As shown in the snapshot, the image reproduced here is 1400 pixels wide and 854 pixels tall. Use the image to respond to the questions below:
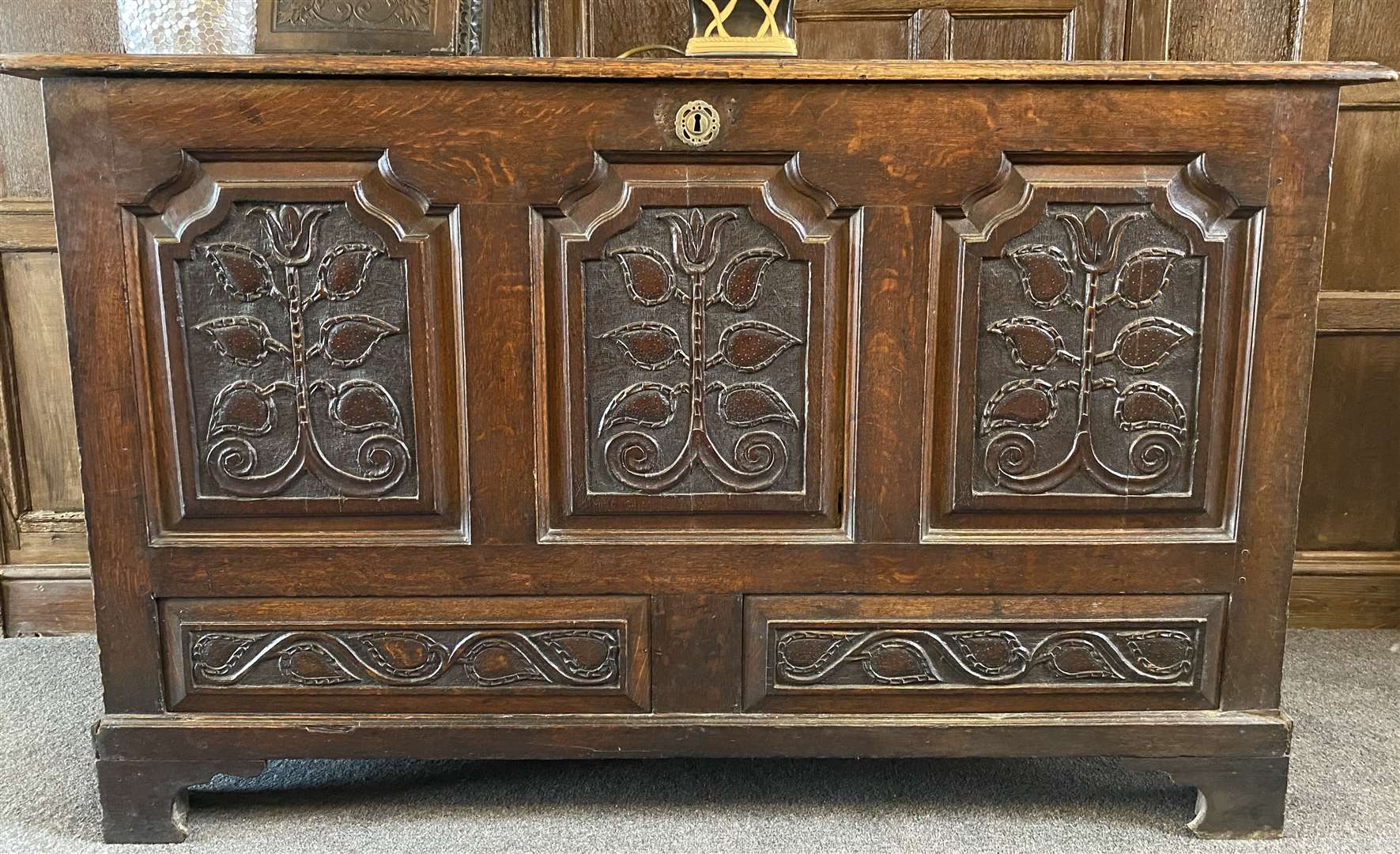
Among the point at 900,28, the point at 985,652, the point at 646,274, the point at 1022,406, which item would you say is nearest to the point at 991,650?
the point at 985,652

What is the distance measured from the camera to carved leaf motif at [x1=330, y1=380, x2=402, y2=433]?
49.2 inches

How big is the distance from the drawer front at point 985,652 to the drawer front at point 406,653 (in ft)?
0.62

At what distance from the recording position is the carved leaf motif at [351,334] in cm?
123

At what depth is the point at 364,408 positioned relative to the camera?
125 cm

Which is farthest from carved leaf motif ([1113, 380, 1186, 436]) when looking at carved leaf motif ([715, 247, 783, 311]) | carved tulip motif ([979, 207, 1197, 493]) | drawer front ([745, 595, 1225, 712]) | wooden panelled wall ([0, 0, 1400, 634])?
wooden panelled wall ([0, 0, 1400, 634])

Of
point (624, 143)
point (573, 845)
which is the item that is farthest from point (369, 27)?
point (573, 845)

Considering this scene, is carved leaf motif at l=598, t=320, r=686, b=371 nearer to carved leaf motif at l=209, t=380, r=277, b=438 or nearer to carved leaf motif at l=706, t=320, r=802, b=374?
carved leaf motif at l=706, t=320, r=802, b=374

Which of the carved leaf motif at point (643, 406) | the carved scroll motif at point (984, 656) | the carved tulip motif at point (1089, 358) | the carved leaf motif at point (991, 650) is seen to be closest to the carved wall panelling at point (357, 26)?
the carved leaf motif at point (643, 406)

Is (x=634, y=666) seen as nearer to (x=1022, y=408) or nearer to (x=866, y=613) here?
(x=866, y=613)

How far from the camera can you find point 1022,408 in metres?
1.26

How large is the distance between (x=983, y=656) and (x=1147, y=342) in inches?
17.6

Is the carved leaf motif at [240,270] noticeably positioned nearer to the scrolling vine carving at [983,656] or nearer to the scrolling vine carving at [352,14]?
the scrolling vine carving at [352,14]

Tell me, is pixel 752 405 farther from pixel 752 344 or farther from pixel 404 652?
pixel 404 652

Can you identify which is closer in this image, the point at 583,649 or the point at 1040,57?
the point at 583,649
